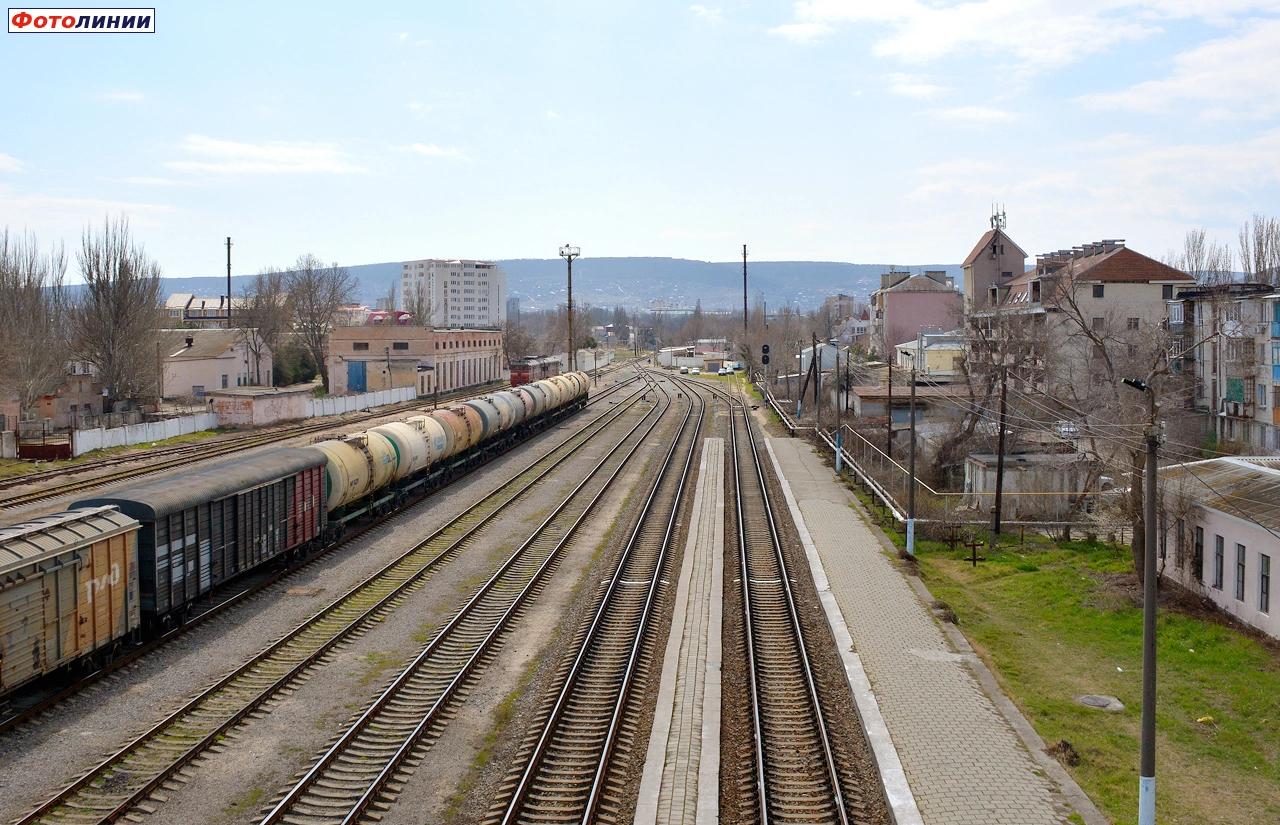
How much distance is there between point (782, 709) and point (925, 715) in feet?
6.83

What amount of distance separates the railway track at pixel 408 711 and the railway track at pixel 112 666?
14.5ft

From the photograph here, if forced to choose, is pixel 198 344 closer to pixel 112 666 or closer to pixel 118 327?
pixel 118 327

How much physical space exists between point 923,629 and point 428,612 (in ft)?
31.8

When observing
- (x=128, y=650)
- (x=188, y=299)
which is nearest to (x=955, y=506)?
(x=128, y=650)

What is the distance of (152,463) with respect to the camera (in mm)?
39344

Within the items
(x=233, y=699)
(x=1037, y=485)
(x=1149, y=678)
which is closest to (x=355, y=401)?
Result: (x=1037, y=485)

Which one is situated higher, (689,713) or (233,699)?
(233,699)

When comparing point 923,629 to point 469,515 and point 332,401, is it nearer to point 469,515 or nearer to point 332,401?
point 469,515

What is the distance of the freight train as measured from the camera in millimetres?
13891

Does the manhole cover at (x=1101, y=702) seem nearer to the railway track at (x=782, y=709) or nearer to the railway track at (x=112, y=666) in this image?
the railway track at (x=782, y=709)

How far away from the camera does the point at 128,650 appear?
16.7 metres

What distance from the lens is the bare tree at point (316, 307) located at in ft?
300

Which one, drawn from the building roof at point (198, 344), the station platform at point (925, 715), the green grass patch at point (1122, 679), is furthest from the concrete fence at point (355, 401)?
the green grass patch at point (1122, 679)

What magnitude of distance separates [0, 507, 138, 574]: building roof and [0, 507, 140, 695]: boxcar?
0.04 ft
